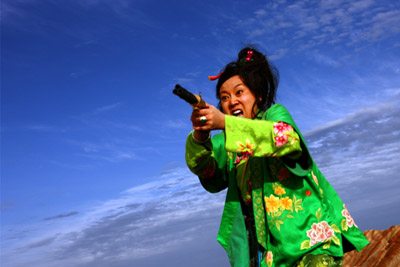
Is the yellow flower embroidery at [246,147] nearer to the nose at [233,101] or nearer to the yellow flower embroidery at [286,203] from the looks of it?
the yellow flower embroidery at [286,203]

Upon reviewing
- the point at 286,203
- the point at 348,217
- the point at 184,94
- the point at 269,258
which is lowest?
the point at 269,258

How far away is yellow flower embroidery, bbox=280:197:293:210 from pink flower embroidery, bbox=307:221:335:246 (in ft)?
0.65

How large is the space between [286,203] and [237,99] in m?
0.93

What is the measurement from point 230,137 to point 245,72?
0.95 meters

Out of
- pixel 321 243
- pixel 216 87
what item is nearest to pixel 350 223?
pixel 321 243

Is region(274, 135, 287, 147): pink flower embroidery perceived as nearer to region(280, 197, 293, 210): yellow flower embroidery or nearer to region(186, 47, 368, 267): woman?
region(186, 47, 368, 267): woman

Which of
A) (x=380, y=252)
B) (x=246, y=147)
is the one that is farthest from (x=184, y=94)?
(x=380, y=252)

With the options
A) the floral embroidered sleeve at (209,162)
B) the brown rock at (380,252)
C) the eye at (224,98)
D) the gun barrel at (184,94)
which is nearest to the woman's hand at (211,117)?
the gun barrel at (184,94)

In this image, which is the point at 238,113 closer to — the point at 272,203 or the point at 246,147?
the point at 246,147

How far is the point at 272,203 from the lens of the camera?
9.64 feet

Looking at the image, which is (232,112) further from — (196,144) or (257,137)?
(257,137)

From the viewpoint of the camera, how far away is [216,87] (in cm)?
370

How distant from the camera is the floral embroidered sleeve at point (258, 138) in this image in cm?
271

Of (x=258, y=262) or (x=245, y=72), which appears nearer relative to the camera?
(x=258, y=262)
